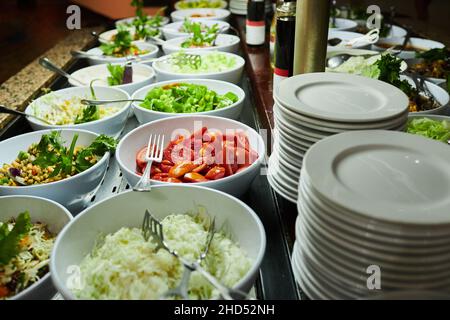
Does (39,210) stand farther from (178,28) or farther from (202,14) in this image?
(202,14)

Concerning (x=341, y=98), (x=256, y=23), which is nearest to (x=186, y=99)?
(x=341, y=98)

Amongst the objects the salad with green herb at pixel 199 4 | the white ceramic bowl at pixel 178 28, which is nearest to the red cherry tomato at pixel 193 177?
the white ceramic bowl at pixel 178 28

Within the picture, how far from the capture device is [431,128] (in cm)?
151

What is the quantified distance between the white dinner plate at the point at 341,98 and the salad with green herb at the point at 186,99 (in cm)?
60

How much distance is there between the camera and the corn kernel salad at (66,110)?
1823 millimetres

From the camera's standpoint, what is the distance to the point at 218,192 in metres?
1.18

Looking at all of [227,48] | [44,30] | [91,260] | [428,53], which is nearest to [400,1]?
[428,53]

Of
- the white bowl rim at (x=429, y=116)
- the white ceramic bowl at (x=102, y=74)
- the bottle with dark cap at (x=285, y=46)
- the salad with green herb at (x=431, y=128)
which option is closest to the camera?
the salad with green herb at (x=431, y=128)

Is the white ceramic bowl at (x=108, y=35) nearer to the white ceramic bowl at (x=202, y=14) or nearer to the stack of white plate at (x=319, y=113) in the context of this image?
the white ceramic bowl at (x=202, y=14)

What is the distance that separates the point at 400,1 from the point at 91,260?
15.9 feet

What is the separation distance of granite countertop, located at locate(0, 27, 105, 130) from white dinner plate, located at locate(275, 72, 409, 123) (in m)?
1.25

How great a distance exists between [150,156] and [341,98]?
652 mm

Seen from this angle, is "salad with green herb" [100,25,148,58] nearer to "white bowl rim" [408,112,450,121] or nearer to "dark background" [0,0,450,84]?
"dark background" [0,0,450,84]
